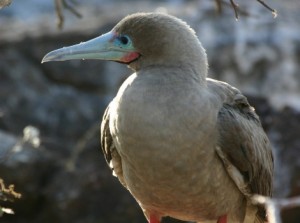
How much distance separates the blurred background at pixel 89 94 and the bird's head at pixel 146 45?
12.0ft

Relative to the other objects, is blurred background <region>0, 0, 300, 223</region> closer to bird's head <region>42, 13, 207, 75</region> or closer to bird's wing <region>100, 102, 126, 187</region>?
bird's wing <region>100, 102, 126, 187</region>

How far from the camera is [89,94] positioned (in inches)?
461

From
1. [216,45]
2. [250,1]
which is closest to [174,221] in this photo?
[216,45]

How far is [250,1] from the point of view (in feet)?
43.6

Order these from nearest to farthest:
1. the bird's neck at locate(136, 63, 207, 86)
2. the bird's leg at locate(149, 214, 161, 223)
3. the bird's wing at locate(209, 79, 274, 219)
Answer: the bird's neck at locate(136, 63, 207, 86)
the bird's wing at locate(209, 79, 274, 219)
the bird's leg at locate(149, 214, 161, 223)

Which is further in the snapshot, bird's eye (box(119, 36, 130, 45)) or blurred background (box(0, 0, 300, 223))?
blurred background (box(0, 0, 300, 223))

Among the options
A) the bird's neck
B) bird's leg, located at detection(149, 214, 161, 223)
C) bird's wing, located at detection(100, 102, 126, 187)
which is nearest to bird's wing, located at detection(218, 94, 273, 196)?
the bird's neck

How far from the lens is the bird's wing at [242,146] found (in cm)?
583

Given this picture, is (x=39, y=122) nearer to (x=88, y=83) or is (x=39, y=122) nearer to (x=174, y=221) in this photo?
(x=88, y=83)

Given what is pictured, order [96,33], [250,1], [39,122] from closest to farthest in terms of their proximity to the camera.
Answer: [39,122] < [96,33] < [250,1]

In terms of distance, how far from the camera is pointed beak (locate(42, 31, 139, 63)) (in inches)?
220

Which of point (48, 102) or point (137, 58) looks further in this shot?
point (48, 102)

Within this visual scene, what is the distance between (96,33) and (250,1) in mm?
2575

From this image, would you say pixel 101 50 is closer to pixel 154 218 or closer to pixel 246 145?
pixel 246 145
